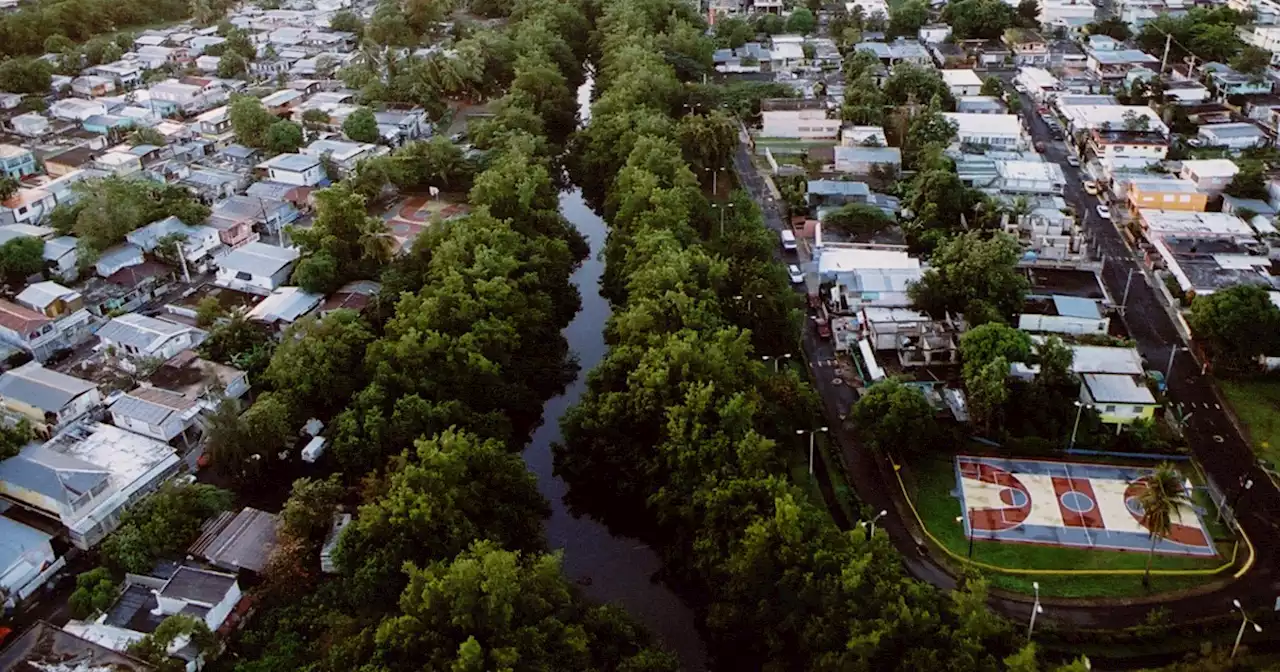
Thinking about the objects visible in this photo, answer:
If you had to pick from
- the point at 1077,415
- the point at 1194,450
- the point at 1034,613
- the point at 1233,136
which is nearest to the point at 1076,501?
the point at 1077,415

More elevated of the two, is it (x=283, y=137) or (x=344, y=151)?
(x=283, y=137)

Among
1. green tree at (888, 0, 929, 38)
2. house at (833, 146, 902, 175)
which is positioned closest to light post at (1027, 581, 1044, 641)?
house at (833, 146, 902, 175)

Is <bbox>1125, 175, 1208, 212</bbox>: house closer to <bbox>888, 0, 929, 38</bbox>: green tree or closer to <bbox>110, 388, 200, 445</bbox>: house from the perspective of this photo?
<bbox>888, 0, 929, 38</bbox>: green tree

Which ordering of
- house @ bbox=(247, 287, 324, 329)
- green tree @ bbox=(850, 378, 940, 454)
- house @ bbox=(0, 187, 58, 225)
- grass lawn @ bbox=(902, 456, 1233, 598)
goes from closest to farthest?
grass lawn @ bbox=(902, 456, 1233, 598) → green tree @ bbox=(850, 378, 940, 454) → house @ bbox=(247, 287, 324, 329) → house @ bbox=(0, 187, 58, 225)

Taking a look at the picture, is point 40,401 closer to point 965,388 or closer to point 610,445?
point 610,445

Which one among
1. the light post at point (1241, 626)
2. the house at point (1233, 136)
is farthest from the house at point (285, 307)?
the house at point (1233, 136)

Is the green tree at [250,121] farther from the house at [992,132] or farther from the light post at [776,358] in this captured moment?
the house at [992,132]

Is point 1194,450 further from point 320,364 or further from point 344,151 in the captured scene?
point 344,151

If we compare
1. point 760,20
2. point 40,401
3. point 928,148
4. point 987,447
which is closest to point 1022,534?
point 987,447
